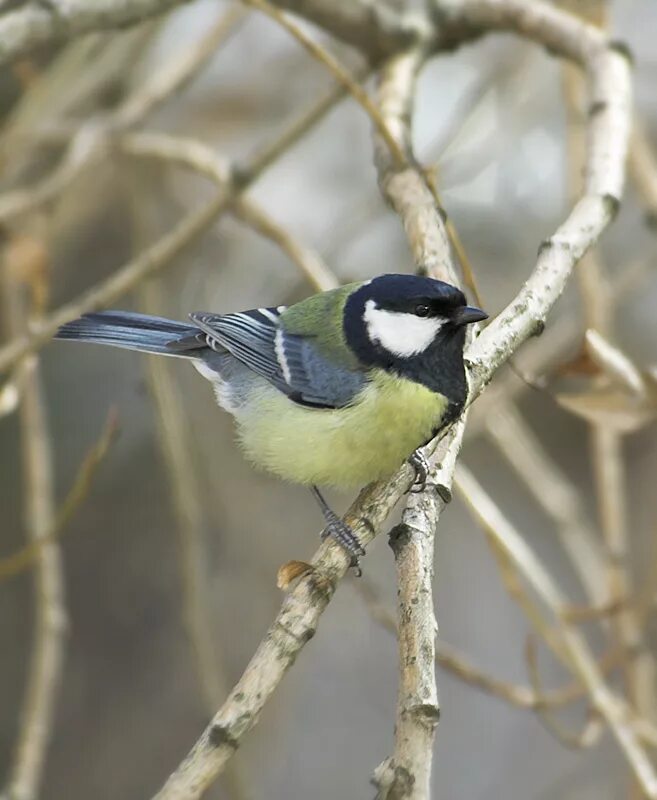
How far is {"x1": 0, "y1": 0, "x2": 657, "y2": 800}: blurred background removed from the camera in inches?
142

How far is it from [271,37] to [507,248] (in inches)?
47.1

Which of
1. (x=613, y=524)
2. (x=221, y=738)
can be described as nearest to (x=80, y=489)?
(x=221, y=738)

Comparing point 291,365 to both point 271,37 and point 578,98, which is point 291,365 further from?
point 271,37

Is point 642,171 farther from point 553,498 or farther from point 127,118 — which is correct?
point 127,118

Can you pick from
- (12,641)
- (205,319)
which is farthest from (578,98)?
(12,641)

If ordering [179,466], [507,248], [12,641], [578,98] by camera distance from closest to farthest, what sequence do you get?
[179,466] < [578,98] < [12,641] < [507,248]

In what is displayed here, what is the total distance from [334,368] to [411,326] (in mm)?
184

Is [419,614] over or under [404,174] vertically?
under

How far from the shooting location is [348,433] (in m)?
1.90

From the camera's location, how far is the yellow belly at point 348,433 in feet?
5.97

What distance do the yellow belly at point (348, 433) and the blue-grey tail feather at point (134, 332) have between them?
0.29 m

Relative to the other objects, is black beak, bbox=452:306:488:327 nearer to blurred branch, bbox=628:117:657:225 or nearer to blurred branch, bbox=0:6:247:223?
blurred branch, bbox=628:117:657:225

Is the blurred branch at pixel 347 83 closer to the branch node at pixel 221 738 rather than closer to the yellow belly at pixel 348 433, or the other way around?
the yellow belly at pixel 348 433

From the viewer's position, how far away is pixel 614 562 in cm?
245
